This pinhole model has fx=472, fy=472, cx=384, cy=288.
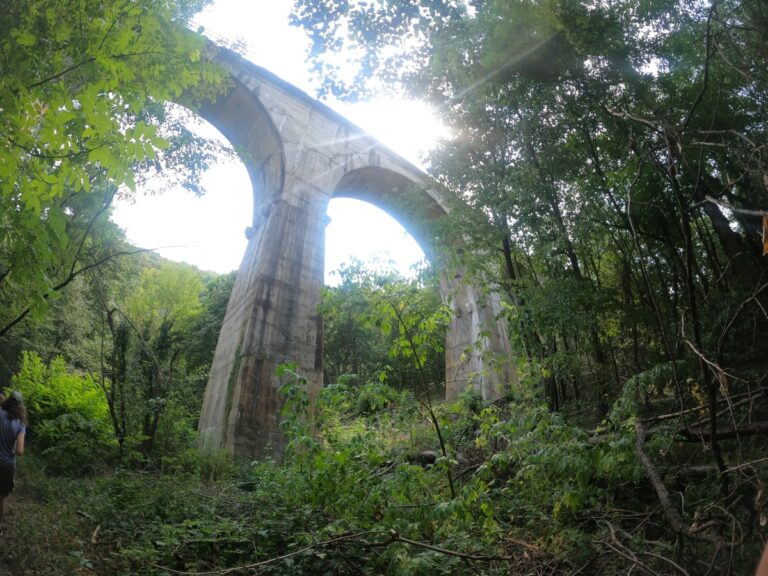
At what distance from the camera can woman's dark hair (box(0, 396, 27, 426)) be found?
4793 mm

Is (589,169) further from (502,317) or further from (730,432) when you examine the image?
(730,432)

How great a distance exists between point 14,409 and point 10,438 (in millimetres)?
300

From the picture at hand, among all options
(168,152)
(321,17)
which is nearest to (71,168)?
(321,17)

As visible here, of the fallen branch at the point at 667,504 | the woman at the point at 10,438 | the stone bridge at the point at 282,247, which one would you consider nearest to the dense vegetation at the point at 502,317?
the fallen branch at the point at 667,504

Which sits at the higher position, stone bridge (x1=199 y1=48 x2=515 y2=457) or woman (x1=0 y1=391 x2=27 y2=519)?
stone bridge (x1=199 y1=48 x2=515 y2=457)

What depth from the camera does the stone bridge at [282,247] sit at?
873 cm

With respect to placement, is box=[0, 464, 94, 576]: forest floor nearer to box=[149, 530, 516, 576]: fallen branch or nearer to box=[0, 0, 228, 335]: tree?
box=[149, 530, 516, 576]: fallen branch

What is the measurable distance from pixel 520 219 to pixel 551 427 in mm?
3167

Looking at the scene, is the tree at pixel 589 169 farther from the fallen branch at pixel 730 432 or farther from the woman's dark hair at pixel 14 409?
the woman's dark hair at pixel 14 409

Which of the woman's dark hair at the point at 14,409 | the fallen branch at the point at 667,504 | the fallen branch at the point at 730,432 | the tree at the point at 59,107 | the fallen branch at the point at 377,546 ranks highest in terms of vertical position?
the tree at the point at 59,107

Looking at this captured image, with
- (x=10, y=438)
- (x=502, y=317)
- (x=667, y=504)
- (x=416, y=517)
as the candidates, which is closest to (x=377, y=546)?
(x=416, y=517)

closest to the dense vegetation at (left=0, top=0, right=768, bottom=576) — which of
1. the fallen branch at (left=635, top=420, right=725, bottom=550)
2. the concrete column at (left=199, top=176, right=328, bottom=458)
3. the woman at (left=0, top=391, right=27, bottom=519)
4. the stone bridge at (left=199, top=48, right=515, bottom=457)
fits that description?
the fallen branch at (left=635, top=420, right=725, bottom=550)

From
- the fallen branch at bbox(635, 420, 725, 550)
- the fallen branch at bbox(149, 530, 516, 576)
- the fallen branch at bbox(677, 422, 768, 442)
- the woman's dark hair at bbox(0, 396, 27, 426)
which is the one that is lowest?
the fallen branch at bbox(149, 530, 516, 576)

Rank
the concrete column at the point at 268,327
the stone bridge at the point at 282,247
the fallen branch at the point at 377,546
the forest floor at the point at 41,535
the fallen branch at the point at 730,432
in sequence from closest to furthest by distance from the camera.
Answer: the fallen branch at the point at 377,546
the forest floor at the point at 41,535
the fallen branch at the point at 730,432
the concrete column at the point at 268,327
the stone bridge at the point at 282,247
